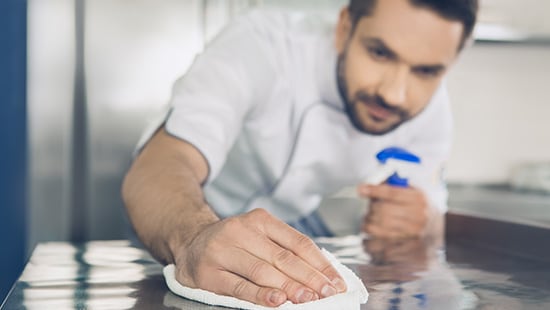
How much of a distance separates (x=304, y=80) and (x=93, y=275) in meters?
0.87

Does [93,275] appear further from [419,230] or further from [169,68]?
[169,68]

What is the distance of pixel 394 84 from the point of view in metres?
1.51

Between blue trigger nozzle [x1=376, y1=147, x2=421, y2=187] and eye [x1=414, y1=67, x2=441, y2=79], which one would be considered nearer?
blue trigger nozzle [x1=376, y1=147, x2=421, y2=187]

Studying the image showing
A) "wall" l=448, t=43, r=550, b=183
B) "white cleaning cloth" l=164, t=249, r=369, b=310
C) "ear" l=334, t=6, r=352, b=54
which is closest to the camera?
"white cleaning cloth" l=164, t=249, r=369, b=310

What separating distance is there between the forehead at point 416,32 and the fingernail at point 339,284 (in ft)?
2.89

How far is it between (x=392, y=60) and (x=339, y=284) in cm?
89

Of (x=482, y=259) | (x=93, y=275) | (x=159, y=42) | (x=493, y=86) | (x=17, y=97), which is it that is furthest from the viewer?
(x=493, y=86)

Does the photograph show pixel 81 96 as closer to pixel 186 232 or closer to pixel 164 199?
pixel 164 199

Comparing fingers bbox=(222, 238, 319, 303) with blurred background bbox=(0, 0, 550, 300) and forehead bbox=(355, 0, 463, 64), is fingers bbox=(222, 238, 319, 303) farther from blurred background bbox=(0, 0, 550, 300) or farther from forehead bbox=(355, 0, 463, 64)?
blurred background bbox=(0, 0, 550, 300)

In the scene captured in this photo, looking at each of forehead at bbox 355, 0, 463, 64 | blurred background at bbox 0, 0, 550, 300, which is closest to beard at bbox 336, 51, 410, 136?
forehead at bbox 355, 0, 463, 64

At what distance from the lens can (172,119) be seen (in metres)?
1.21

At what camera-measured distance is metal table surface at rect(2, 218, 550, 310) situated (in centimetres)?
71

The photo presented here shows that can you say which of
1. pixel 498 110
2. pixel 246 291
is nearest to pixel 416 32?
pixel 246 291

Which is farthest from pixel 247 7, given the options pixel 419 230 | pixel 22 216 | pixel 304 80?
pixel 419 230
